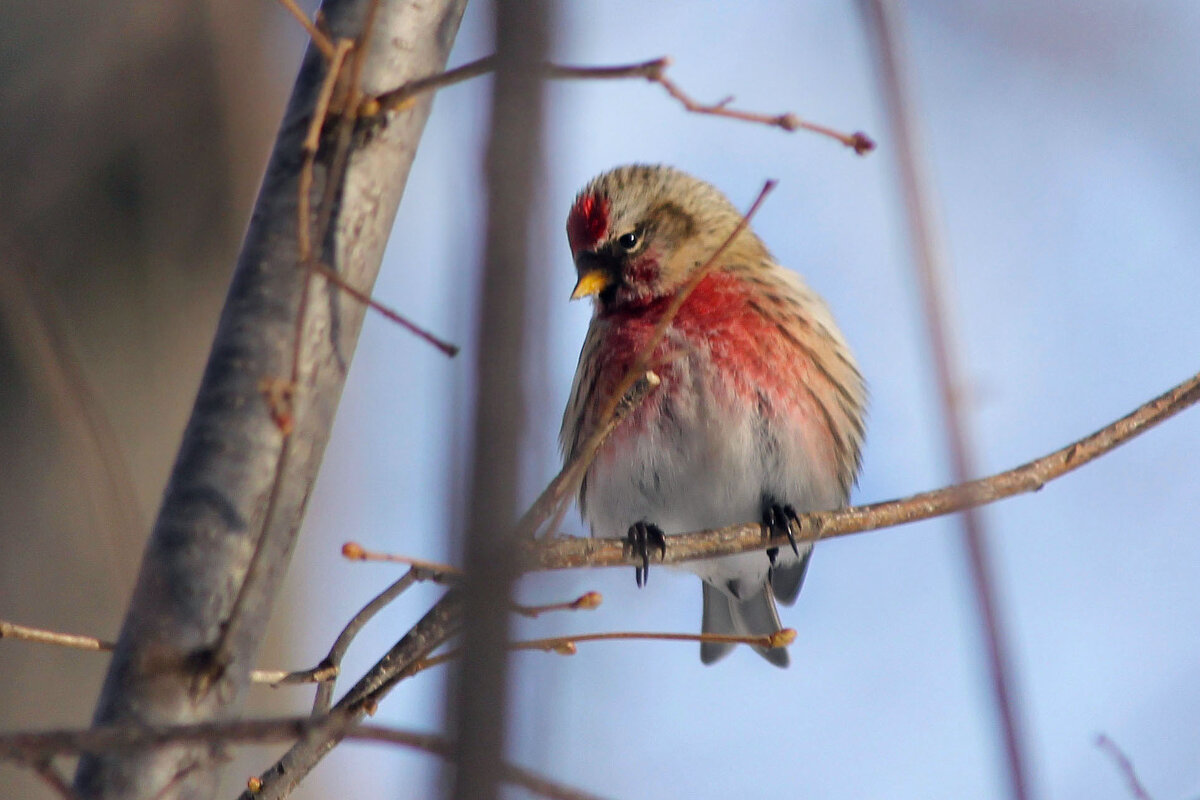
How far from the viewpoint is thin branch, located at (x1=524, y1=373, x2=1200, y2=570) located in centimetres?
219

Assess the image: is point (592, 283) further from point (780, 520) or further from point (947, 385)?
point (947, 385)

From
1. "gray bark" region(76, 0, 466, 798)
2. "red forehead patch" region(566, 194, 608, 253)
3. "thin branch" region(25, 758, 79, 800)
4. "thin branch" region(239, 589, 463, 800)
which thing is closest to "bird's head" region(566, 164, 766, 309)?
"red forehead patch" region(566, 194, 608, 253)

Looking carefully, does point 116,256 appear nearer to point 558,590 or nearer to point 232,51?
point 232,51

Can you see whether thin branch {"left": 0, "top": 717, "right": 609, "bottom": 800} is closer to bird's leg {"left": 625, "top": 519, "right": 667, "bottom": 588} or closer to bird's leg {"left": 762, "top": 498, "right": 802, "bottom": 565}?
bird's leg {"left": 625, "top": 519, "right": 667, "bottom": 588}

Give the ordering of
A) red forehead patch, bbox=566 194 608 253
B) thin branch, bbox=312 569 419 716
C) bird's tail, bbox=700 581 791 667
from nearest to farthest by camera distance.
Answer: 1. thin branch, bbox=312 569 419 716
2. red forehead patch, bbox=566 194 608 253
3. bird's tail, bbox=700 581 791 667

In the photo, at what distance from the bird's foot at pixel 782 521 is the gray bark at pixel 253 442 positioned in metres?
1.29

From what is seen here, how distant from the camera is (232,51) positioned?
4344mm

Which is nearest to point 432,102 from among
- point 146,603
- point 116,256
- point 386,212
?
point 386,212

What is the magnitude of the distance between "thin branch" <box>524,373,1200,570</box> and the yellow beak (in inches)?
43.6

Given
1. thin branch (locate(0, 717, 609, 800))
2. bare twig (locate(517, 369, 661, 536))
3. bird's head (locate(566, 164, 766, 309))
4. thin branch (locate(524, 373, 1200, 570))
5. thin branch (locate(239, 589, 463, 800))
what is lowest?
thin branch (locate(0, 717, 609, 800))

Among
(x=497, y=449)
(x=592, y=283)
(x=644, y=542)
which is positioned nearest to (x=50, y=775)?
(x=497, y=449)

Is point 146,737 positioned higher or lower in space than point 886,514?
lower

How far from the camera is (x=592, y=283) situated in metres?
3.62

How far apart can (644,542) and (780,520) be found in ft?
1.31
